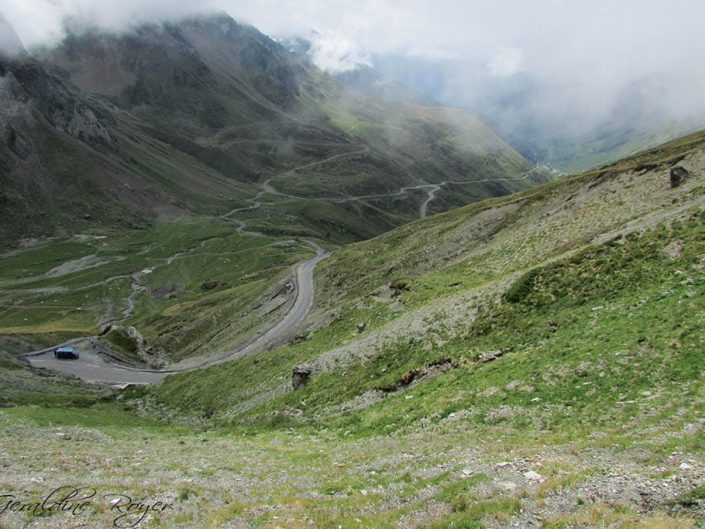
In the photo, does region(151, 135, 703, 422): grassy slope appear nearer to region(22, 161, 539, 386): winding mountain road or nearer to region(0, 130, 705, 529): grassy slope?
region(0, 130, 705, 529): grassy slope

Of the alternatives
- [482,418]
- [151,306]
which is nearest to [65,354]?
[151,306]

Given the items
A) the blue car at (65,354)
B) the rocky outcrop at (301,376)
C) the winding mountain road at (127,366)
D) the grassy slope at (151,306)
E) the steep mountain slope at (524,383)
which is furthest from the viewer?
the grassy slope at (151,306)

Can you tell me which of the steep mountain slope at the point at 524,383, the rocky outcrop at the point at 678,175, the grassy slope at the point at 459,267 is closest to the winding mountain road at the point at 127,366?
the grassy slope at the point at 459,267

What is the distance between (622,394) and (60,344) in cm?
10509

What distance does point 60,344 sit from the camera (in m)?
99.9

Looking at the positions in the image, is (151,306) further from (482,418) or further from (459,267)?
(482,418)

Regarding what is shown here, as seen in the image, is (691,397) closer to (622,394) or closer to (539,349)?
(622,394)

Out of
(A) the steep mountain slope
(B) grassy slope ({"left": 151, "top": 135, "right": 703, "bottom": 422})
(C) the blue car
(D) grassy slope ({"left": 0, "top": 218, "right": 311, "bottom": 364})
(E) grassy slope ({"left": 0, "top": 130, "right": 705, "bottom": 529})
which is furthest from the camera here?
(D) grassy slope ({"left": 0, "top": 218, "right": 311, "bottom": 364})

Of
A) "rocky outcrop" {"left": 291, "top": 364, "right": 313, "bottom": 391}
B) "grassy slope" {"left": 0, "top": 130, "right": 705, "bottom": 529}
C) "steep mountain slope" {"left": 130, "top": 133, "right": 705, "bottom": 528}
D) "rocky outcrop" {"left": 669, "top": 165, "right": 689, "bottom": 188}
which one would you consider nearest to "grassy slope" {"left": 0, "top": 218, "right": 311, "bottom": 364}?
"steep mountain slope" {"left": 130, "top": 133, "right": 705, "bottom": 528}

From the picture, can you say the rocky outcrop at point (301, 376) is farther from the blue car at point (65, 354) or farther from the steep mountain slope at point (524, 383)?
the blue car at point (65, 354)

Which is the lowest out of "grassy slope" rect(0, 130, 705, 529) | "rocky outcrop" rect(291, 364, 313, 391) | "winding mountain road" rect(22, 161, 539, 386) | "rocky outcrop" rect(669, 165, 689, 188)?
"winding mountain road" rect(22, 161, 539, 386)

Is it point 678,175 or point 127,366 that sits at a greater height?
point 678,175

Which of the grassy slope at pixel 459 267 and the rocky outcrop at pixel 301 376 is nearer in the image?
the rocky outcrop at pixel 301 376

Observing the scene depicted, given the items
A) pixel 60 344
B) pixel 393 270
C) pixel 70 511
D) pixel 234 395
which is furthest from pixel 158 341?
pixel 70 511
